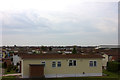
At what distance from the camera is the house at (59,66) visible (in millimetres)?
22175

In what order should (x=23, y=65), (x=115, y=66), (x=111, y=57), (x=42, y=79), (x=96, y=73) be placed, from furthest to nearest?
(x=111, y=57)
(x=115, y=66)
(x=96, y=73)
(x=23, y=65)
(x=42, y=79)

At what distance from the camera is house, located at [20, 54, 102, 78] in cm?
2217

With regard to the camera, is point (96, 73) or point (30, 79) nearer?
point (30, 79)

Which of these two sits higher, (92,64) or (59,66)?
(92,64)

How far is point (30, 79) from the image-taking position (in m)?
21.3

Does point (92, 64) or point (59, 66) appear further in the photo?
point (92, 64)

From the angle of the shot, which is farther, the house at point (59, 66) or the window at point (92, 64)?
the window at point (92, 64)

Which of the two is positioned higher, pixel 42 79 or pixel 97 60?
pixel 97 60

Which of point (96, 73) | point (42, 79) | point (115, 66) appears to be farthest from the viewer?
point (115, 66)

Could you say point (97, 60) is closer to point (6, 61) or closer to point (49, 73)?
point (49, 73)

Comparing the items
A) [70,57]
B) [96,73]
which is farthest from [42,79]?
[96,73]

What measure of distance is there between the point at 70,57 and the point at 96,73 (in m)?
3.53

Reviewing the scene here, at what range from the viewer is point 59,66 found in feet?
76.8

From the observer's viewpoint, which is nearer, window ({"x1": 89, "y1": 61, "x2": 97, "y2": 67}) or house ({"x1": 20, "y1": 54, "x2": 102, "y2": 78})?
house ({"x1": 20, "y1": 54, "x2": 102, "y2": 78})
